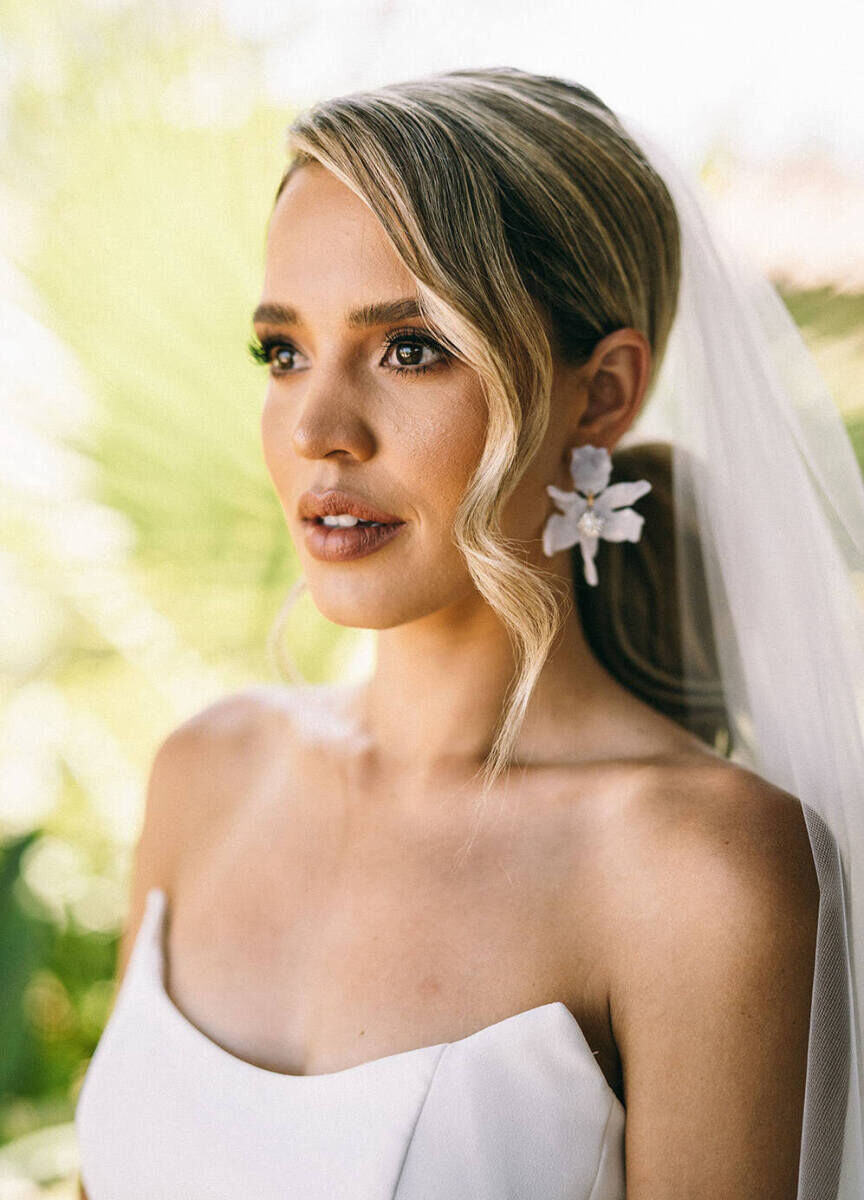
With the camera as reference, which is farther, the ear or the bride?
the ear

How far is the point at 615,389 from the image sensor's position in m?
1.60

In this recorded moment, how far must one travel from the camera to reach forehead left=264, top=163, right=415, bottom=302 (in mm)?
1400

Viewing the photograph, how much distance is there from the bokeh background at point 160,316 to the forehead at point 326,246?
0.39m

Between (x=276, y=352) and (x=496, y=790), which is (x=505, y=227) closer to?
(x=276, y=352)

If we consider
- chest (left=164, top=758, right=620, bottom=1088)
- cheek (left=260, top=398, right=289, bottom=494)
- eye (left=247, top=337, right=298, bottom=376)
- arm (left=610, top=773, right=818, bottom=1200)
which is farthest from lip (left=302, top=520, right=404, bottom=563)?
arm (left=610, top=773, right=818, bottom=1200)

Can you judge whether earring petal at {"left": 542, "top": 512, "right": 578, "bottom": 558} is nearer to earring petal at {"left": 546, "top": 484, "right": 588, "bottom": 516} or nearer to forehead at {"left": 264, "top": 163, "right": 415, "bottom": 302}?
Answer: earring petal at {"left": 546, "top": 484, "right": 588, "bottom": 516}

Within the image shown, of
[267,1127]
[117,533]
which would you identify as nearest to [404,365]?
[267,1127]

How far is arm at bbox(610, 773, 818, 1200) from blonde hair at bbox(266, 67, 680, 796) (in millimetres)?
326

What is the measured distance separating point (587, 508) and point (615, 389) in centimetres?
18

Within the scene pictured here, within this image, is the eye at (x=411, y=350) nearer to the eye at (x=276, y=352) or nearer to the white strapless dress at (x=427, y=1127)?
the eye at (x=276, y=352)

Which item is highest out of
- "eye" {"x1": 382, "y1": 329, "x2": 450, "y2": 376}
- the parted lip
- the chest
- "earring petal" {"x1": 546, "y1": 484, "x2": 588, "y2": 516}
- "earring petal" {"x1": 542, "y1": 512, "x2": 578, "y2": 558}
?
"eye" {"x1": 382, "y1": 329, "x2": 450, "y2": 376}

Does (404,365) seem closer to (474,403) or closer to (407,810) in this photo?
(474,403)

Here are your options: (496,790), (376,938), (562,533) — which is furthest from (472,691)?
(376,938)

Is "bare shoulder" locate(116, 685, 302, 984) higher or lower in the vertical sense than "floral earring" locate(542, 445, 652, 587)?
lower
